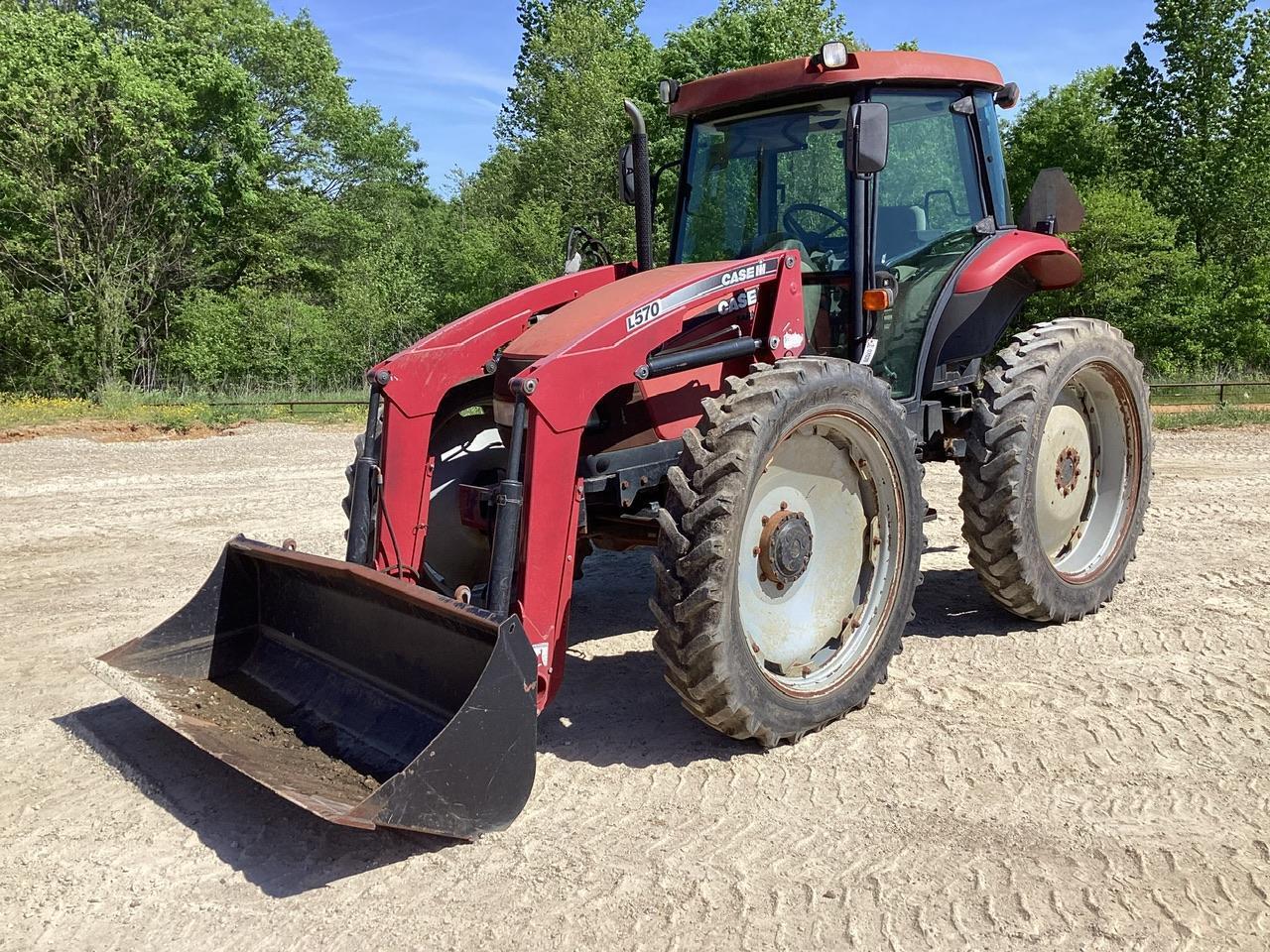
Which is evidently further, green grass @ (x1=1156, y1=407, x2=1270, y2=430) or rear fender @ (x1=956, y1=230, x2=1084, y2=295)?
green grass @ (x1=1156, y1=407, x2=1270, y2=430)

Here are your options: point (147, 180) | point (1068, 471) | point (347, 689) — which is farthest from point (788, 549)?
point (147, 180)

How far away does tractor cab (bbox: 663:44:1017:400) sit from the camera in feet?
16.2

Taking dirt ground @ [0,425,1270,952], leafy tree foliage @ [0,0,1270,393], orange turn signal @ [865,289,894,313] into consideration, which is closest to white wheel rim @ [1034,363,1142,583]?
dirt ground @ [0,425,1270,952]

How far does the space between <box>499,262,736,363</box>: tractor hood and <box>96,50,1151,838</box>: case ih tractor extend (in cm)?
2

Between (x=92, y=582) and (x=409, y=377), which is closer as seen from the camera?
(x=409, y=377)

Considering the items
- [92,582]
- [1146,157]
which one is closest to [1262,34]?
[1146,157]

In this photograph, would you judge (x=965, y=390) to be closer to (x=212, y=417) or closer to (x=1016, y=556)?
(x=1016, y=556)

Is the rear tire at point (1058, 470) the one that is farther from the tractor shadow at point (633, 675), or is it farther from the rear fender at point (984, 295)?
the tractor shadow at point (633, 675)

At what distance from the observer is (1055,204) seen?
19.1ft

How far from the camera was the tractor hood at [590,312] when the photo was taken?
405 centimetres

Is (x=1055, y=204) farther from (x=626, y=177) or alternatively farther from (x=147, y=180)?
(x=147, y=180)

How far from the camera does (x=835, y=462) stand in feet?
14.5

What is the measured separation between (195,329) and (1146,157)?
25.4 metres

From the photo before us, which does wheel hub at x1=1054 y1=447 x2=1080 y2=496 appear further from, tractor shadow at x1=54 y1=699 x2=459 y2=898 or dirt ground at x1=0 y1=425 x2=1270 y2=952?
tractor shadow at x1=54 y1=699 x2=459 y2=898
